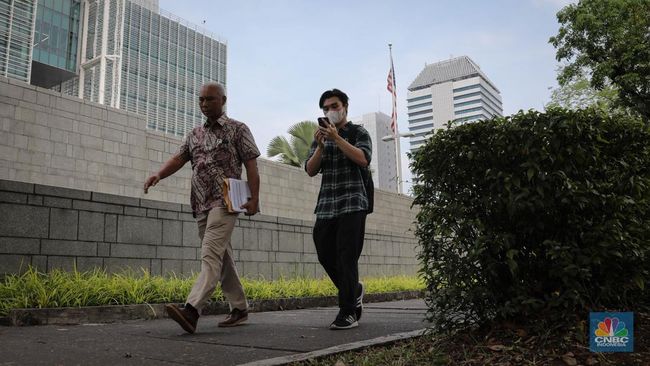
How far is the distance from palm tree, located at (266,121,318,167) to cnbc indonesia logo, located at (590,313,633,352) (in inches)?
820

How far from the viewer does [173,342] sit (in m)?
3.55

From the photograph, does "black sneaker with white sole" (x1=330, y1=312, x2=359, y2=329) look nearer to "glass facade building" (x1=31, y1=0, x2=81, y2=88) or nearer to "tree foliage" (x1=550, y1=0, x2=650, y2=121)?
"tree foliage" (x1=550, y1=0, x2=650, y2=121)

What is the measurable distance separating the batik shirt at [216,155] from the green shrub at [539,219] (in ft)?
6.03

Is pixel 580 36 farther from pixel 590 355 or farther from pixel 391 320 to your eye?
pixel 590 355

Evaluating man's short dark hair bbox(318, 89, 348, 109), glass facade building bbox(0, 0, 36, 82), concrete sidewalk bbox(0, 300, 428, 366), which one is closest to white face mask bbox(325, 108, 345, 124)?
man's short dark hair bbox(318, 89, 348, 109)

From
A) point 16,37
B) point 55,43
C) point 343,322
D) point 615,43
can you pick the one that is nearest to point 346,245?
point 343,322

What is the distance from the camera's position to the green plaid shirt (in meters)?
4.17

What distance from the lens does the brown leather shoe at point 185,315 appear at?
3.81 m

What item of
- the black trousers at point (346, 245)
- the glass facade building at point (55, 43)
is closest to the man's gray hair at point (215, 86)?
the black trousers at point (346, 245)

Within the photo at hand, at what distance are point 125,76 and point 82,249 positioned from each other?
82722 mm

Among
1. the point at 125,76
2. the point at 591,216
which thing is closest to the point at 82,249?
the point at 591,216

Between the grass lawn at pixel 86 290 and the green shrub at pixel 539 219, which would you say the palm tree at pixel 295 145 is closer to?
the grass lawn at pixel 86 290

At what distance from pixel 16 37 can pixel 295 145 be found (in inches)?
1261

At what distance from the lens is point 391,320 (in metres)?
5.16
